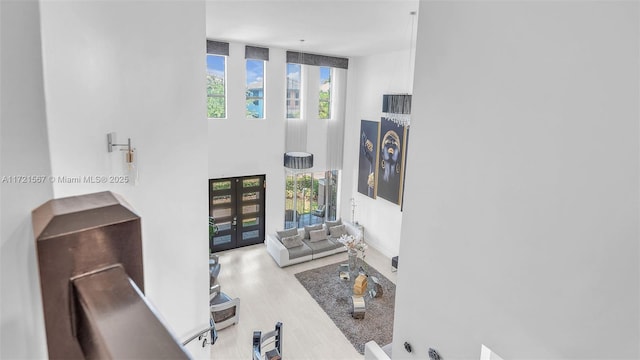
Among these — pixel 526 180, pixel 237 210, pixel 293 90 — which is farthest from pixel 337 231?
pixel 526 180

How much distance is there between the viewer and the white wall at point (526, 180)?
7.14 ft

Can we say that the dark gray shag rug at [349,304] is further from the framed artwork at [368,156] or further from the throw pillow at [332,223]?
the framed artwork at [368,156]

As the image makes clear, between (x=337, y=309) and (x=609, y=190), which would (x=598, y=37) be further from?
(x=337, y=309)

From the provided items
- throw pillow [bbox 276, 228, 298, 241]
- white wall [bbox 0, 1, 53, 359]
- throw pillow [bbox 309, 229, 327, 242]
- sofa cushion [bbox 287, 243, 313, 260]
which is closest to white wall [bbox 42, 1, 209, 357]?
white wall [bbox 0, 1, 53, 359]

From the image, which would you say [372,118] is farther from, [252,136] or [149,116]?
[149,116]

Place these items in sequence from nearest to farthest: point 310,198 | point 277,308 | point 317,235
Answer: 1. point 277,308
2. point 317,235
3. point 310,198

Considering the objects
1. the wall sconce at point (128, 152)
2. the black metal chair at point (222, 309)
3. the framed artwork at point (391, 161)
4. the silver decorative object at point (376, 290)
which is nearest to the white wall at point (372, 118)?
the framed artwork at point (391, 161)

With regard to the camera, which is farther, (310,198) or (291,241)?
(310,198)

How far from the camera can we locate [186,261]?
2.88 m

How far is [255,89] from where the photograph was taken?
9289mm

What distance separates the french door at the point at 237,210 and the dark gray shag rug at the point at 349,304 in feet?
6.96

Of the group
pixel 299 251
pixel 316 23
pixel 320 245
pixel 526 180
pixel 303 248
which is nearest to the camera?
pixel 526 180

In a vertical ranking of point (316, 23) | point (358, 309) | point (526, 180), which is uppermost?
point (316, 23)

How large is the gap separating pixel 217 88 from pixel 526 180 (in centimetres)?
770
